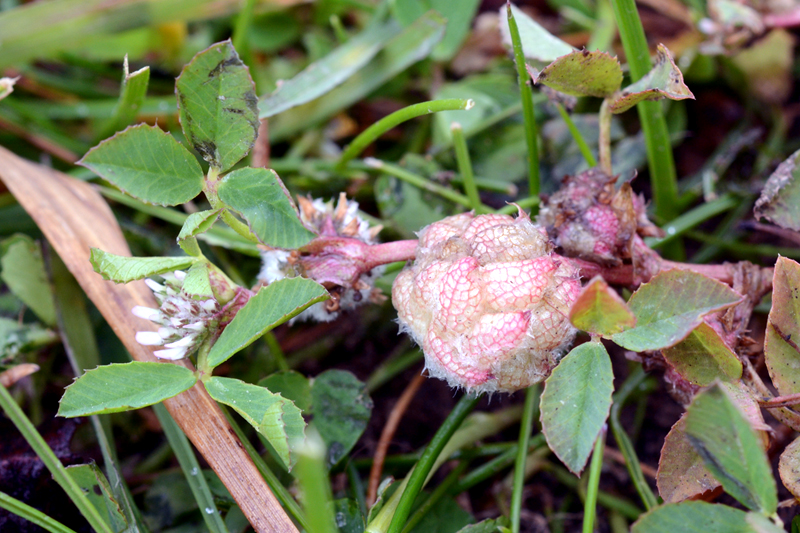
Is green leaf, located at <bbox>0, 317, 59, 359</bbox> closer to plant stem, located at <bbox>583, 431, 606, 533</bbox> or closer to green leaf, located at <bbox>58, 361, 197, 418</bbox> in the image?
green leaf, located at <bbox>58, 361, 197, 418</bbox>

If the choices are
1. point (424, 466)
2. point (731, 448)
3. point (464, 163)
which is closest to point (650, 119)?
point (464, 163)

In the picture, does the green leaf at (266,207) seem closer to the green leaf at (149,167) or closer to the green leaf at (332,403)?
the green leaf at (149,167)

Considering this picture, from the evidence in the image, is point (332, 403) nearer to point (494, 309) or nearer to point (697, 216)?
point (494, 309)

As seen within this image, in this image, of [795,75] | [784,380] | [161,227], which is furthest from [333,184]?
[795,75]

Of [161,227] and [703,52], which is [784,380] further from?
[161,227]

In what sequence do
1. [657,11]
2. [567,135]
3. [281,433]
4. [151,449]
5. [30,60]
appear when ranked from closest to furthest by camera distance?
[281,433], [151,449], [567,135], [30,60], [657,11]

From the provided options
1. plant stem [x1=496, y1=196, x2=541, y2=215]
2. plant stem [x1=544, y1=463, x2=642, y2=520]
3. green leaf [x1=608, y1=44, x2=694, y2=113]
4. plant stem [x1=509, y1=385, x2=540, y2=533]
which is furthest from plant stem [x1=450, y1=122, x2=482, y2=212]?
plant stem [x1=544, y1=463, x2=642, y2=520]
